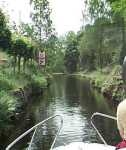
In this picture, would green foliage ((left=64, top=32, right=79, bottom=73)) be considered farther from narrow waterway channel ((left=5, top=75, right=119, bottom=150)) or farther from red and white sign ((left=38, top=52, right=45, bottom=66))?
narrow waterway channel ((left=5, top=75, right=119, bottom=150))

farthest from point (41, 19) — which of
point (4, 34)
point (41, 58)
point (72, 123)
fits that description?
point (72, 123)

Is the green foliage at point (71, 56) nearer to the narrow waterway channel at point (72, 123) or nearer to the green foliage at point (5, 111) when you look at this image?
the narrow waterway channel at point (72, 123)

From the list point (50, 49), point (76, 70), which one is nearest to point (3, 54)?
point (50, 49)

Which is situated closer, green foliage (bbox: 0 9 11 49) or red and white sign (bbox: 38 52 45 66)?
green foliage (bbox: 0 9 11 49)

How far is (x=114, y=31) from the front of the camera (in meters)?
57.2

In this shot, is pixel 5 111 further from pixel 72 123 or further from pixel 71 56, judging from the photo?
pixel 71 56

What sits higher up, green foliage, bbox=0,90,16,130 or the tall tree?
the tall tree

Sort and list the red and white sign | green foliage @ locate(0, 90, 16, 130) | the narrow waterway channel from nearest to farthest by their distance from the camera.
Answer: the narrow waterway channel → green foliage @ locate(0, 90, 16, 130) → the red and white sign

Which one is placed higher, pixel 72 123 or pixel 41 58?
pixel 41 58

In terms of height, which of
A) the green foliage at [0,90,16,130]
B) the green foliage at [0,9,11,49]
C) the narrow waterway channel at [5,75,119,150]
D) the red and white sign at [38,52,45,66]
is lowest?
the narrow waterway channel at [5,75,119,150]

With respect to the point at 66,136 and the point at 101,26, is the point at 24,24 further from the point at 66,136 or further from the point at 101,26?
the point at 66,136

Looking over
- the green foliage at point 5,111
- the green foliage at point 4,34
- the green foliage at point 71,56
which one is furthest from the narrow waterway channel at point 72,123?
the green foliage at point 71,56

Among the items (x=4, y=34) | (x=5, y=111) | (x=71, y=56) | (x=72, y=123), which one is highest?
(x=4, y=34)

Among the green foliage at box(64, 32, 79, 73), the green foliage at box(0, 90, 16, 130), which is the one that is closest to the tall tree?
the green foliage at box(64, 32, 79, 73)
